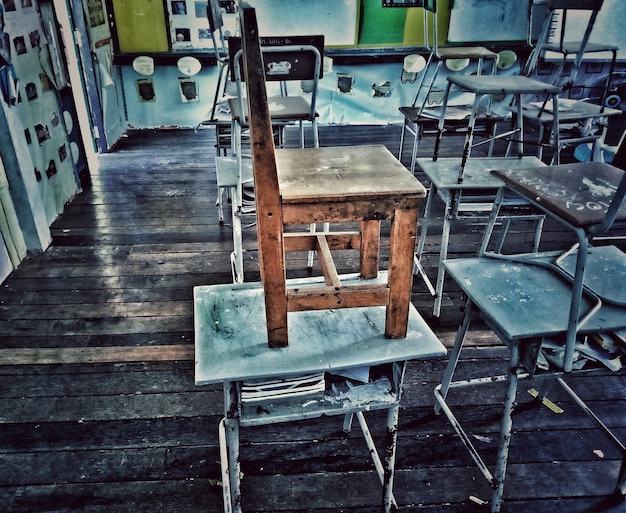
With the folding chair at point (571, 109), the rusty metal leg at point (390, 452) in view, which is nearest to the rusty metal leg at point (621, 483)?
the rusty metal leg at point (390, 452)

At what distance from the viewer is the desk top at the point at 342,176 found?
100 cm

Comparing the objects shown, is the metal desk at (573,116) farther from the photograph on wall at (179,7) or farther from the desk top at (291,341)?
the photograph on wall at (179,7)

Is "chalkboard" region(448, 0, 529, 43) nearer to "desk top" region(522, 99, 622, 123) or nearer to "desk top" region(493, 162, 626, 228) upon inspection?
"desk top" region(522, 99, 622, 123)

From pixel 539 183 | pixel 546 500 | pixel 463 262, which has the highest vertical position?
pixel 539 183

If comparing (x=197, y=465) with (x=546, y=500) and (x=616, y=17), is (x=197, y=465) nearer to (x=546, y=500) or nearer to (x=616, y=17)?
(x=546, y=500)

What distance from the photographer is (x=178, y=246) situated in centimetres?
319

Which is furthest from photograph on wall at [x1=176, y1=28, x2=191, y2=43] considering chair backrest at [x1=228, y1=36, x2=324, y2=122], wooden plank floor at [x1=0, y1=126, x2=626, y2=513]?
chair backrest at [x1=228, y1=36, x2=324, y2=122]

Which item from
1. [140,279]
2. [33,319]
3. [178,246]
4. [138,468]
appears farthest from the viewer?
[178,246]

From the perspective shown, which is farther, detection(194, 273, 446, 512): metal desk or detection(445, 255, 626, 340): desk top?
detection(445, 255, 626, 340): desk top

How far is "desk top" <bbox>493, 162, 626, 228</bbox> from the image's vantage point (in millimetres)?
1121

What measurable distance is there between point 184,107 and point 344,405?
5220 millimetres

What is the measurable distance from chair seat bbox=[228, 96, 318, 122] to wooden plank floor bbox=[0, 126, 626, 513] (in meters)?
0.89

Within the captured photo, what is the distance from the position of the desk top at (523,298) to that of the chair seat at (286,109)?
1.30 meters

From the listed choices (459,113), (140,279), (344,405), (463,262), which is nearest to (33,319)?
(140,279)
